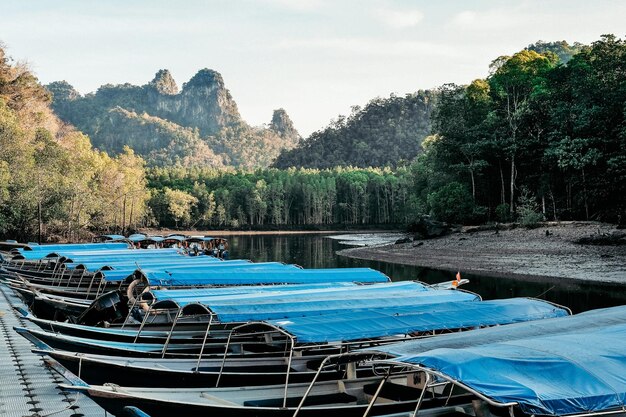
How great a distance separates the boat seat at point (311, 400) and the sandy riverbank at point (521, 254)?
2523 centimetres

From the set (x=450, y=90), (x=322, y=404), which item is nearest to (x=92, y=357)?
(x=322, y=404)

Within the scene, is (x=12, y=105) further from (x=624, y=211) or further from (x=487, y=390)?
(x=487, y=390)

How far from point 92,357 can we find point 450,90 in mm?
58213

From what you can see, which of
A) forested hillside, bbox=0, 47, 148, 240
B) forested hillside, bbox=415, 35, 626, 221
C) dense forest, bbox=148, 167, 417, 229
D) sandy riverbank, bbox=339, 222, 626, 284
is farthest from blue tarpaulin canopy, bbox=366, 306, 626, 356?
dense forest, bbox=148, 167, 417, 229

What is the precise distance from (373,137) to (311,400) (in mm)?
155596

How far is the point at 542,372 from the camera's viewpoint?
252 inches

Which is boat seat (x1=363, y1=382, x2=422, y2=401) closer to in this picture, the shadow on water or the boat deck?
the boat deck

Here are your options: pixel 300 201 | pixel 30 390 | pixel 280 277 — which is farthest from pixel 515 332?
pixel 300 201

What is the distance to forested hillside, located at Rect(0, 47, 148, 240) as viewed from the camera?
48375mm

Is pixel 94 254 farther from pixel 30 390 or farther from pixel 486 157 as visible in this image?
pixel 486 157

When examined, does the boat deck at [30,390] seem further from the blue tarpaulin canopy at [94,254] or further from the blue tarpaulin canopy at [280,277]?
the blue tarpaulin canopy at [94,254]

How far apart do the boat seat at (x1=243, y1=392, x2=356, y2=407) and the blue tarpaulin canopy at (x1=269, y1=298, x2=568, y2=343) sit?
2.65 ft

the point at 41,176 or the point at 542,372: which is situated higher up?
the point at 41,176

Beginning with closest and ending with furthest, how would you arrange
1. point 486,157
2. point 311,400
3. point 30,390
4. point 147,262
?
point 311,400 < point 30,390 < point 147,262 < point 486,157
